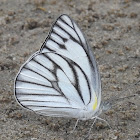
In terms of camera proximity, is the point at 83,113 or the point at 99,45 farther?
the point at 99,45

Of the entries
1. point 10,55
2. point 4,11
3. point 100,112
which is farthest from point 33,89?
point 4,11

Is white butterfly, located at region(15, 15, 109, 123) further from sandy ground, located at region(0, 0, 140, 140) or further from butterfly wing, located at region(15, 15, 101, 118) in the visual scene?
sandy ground, located at region(0, 0, 140, 140)

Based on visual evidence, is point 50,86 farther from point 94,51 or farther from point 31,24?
point 31,24

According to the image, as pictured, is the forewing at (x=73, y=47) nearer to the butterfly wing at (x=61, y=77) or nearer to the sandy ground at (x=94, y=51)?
the butterfly wing at (x=61, y=77)

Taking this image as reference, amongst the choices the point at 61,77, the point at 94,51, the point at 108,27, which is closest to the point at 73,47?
the point at 61,77

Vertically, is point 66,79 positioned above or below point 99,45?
above

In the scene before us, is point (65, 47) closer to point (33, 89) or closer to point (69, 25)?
point (69, 25)

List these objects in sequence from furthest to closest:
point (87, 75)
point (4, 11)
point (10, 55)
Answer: point (4, 11), point (10, 55), point (87, 75)

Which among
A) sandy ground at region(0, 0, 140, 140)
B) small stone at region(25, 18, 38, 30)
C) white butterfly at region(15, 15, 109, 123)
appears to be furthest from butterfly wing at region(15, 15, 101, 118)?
small stone at region(25, 18, 38, 30)

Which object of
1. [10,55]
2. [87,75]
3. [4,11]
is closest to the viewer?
[87,75]
